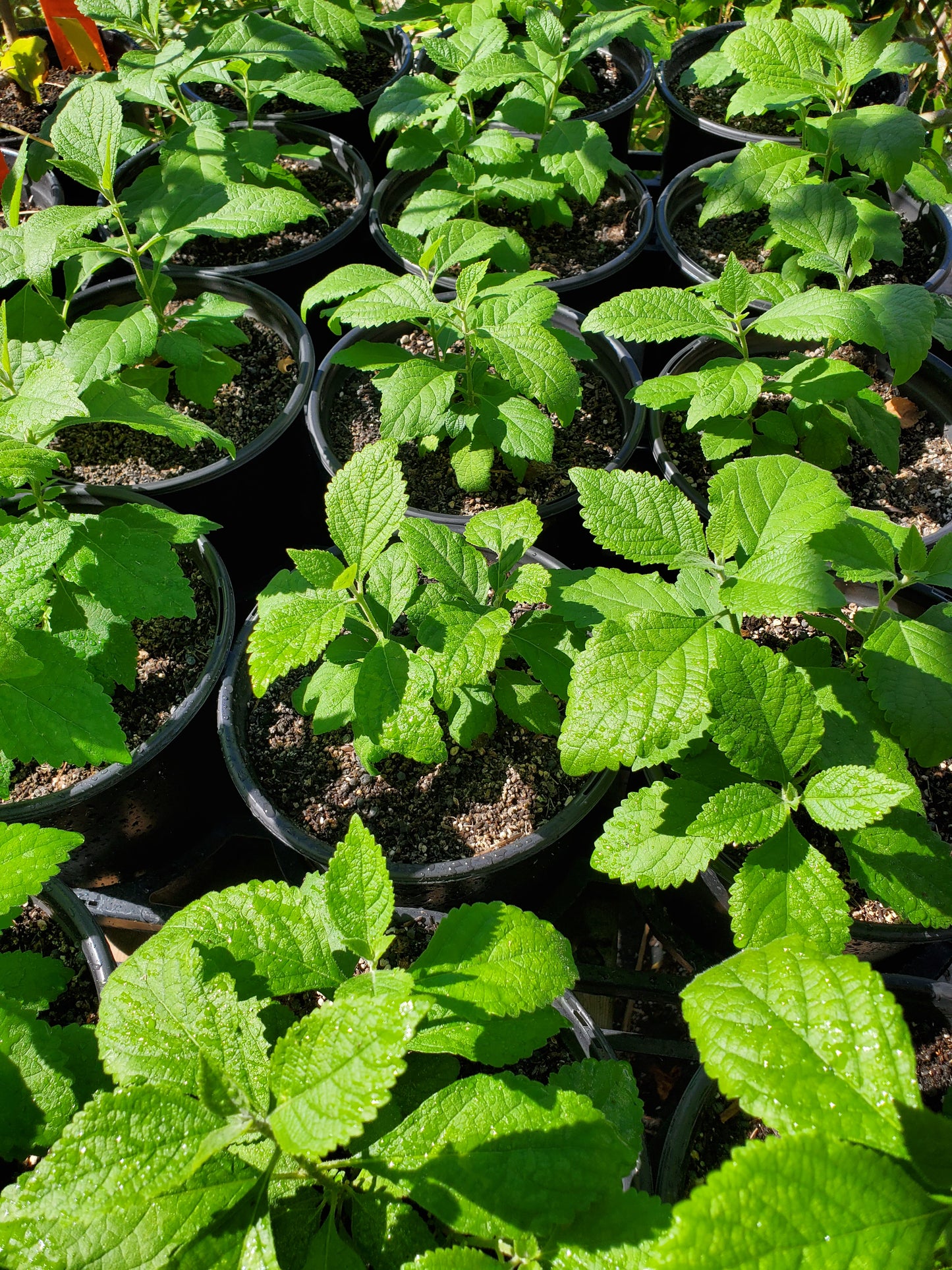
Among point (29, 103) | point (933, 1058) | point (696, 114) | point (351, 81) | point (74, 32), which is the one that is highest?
point (74, 32)

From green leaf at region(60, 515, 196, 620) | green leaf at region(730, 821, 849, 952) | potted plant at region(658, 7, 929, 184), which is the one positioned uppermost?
potted plant at region(658, 7, 929, 184)

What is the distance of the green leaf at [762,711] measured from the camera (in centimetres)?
113

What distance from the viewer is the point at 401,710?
1.30m

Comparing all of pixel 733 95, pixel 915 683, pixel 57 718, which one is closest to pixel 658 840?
pixel 915 683

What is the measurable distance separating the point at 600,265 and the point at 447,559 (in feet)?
5.30

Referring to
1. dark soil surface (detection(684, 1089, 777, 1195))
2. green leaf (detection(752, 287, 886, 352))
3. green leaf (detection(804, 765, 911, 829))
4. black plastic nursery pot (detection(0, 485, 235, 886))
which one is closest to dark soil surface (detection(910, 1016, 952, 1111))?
dark soil surface (detection(684, 1089, 777, 1195))

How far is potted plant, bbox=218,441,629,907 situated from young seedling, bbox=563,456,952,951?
0.50 ft

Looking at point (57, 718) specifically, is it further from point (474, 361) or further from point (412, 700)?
point (474, 361)

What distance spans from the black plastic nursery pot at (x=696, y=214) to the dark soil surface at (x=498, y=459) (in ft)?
1.44

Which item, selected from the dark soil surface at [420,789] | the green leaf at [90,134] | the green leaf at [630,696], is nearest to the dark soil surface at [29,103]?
the green leaf at [90,134]

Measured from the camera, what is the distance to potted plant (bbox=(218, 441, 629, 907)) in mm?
1296

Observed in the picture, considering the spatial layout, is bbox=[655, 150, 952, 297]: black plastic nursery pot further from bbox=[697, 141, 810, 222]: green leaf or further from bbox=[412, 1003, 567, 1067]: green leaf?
bbox=[412, 1003, 567, 1067]: green leaf

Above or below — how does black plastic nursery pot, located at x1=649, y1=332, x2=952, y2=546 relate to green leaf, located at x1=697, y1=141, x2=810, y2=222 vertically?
below

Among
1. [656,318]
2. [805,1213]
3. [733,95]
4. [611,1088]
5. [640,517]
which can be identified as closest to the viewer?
[805,1213]
